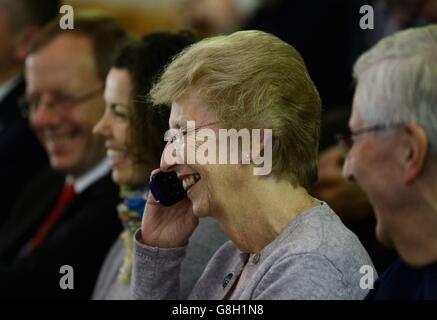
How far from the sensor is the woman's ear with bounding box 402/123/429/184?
1.34m

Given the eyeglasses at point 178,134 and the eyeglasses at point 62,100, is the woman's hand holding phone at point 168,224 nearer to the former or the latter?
the eyeglasses at point 178,134

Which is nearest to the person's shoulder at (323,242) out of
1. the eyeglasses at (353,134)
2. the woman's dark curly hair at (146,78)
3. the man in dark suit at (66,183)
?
the eyeglasses at (353,134)

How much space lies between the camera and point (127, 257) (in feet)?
6.95

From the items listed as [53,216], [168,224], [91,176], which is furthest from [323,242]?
[53,216]

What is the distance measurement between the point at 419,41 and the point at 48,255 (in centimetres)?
143

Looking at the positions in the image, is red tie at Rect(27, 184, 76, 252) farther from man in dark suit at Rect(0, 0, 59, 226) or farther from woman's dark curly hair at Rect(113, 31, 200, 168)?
woman's dark curly hair at Rect(113, 31, 200, 168)

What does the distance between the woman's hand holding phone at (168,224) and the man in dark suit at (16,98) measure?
1.48 m

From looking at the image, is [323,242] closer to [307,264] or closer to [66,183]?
[307,264]

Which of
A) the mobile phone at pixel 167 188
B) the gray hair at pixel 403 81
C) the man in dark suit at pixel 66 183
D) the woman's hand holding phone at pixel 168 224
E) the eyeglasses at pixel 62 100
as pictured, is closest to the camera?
the gray hair at pixel 403 81

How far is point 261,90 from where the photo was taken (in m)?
1.52

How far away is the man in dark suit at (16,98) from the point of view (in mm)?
3258

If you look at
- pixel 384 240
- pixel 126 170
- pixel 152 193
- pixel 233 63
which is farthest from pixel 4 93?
pixel 384 240

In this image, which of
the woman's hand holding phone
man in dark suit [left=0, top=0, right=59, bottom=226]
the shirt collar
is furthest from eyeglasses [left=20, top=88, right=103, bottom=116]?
the woman's hand holding phone
